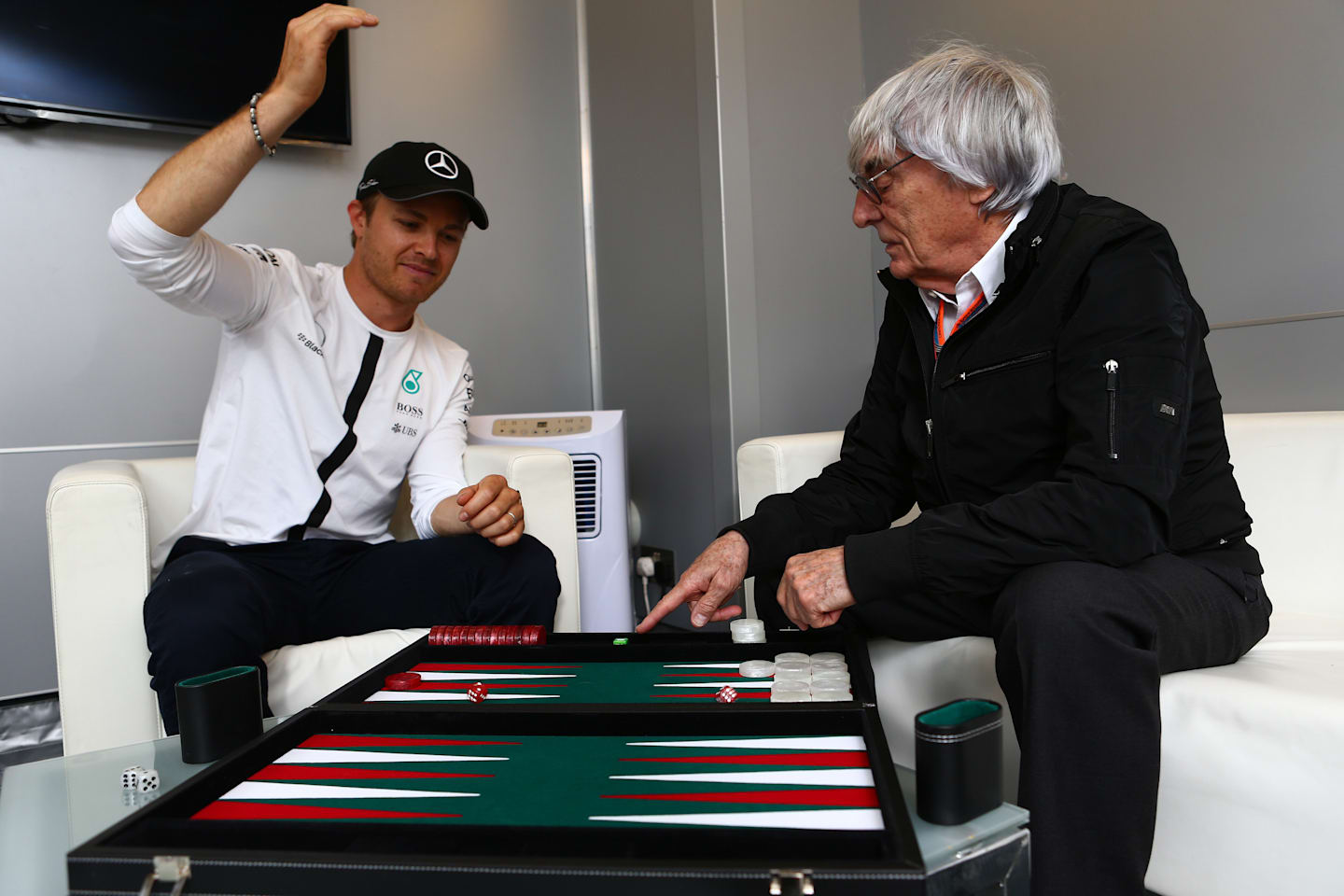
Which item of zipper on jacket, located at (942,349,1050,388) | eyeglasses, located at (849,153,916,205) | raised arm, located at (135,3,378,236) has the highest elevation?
raised arm, located at (135,3,378,236)

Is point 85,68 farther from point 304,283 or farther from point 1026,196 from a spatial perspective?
point 1026,196

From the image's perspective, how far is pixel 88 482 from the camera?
1643mm

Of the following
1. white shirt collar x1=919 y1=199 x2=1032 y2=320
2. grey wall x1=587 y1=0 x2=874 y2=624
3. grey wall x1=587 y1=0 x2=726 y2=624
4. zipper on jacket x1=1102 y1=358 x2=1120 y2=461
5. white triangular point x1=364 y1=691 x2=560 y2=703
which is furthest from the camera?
grey wall x1=587 y1=0 x2=726 y2=624

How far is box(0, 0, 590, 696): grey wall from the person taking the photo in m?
2.68

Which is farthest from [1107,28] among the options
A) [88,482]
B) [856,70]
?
[88,482]

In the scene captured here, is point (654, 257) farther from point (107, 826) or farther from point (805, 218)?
point (107, 826)

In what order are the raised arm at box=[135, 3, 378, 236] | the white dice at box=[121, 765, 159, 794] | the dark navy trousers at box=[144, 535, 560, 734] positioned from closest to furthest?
the white dice at box=[121, 765, 159, 794] < the raised arm at box=[135, 3, 378, 236] < the dark navy trousers at box=[144, 535, 560, 734]

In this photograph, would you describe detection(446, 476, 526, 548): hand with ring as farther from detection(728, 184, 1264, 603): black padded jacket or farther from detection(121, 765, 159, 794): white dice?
detection(121, 765, 159, 794): white dice

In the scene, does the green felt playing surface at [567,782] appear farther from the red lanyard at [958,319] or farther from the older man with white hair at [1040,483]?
the red lanyard at [958,319]

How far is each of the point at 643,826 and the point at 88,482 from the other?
1.39m

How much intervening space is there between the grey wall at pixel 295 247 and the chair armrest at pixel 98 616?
1.31 meters

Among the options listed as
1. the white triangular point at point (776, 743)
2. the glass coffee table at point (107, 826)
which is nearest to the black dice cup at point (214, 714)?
the glass coffee table at point (107, 826)

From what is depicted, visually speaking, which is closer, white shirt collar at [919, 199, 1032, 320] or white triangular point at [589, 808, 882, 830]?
white triangular point at [589, 808, 882, 830]

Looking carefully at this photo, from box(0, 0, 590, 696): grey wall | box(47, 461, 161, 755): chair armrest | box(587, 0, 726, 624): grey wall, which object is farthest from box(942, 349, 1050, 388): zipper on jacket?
box(0, 0, 590, 696): grey wall
